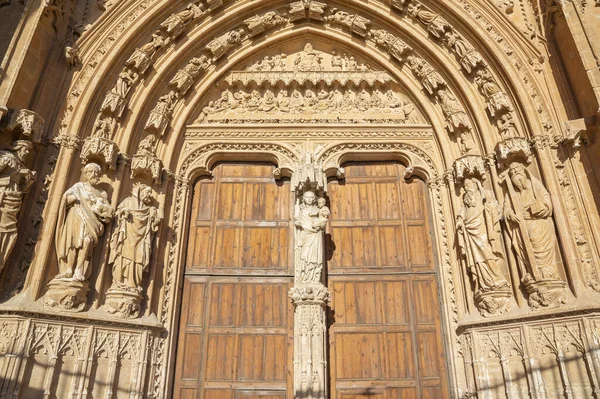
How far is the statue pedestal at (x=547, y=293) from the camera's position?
5.86m

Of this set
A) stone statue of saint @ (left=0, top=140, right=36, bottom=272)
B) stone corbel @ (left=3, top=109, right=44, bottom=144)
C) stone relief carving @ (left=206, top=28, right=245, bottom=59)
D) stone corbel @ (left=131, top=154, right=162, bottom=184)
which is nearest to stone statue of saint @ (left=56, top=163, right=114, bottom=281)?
stone statue of saint @ (left=0, top=140, right=36, bottom=272)

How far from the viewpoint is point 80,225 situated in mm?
6242

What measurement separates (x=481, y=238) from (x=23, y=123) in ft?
20.2

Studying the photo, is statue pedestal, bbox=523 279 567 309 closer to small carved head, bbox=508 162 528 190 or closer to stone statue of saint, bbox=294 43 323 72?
small carved head, bbox=508 162 528 190

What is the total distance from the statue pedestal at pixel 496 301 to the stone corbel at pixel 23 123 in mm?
6227

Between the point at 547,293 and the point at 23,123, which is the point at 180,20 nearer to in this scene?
the point at 23,123

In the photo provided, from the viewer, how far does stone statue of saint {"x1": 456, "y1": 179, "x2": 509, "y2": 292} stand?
6371mm

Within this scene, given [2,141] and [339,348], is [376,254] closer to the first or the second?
[339,348]

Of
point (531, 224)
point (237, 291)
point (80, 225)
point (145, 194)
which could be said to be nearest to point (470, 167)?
point (531, 224)

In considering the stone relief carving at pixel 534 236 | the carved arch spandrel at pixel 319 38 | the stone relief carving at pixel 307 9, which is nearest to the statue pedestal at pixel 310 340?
the stone relief carving at pixel 534 236

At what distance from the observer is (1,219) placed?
5.70 metres

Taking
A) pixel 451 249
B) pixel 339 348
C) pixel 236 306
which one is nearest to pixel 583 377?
pixel 451 249

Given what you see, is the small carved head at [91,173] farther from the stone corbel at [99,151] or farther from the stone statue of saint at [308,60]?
the stone statue of saint at [308,60]

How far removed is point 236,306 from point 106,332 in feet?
6.08
